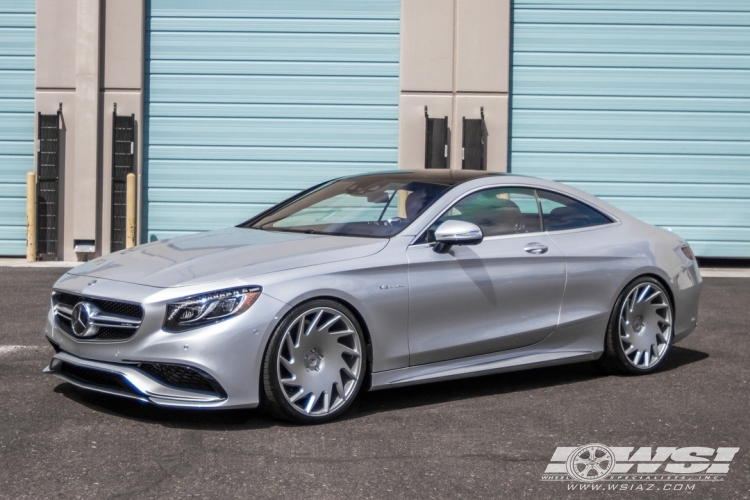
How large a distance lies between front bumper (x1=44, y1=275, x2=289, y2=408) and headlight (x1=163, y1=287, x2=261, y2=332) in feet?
0.09

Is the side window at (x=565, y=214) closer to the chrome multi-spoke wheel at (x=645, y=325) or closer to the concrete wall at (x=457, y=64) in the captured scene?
the chrome multi-spoke wheel at (x=645, y=325)

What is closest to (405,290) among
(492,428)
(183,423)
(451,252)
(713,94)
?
(451,252)

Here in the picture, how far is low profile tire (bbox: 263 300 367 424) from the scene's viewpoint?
5.09 meters

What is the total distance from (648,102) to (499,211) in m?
8.55

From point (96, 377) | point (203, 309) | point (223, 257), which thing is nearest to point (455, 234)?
point (223, 257)

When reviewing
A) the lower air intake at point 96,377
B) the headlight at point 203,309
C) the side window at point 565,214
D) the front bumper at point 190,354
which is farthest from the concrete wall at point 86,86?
the headlight at point 203,309

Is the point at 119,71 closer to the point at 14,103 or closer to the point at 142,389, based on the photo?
the point at 14,103

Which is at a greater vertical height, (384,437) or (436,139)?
(436,139)

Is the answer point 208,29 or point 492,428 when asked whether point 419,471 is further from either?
point 208,29

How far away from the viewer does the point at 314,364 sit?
527cm

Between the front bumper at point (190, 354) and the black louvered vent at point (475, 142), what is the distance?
9.26 metres

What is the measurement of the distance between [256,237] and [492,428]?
5.59ft

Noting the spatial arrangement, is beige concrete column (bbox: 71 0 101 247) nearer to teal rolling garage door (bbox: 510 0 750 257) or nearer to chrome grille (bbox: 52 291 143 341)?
teal rolling garage door (bbox: 510 0 750 257)

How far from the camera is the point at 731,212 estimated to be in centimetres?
1425
